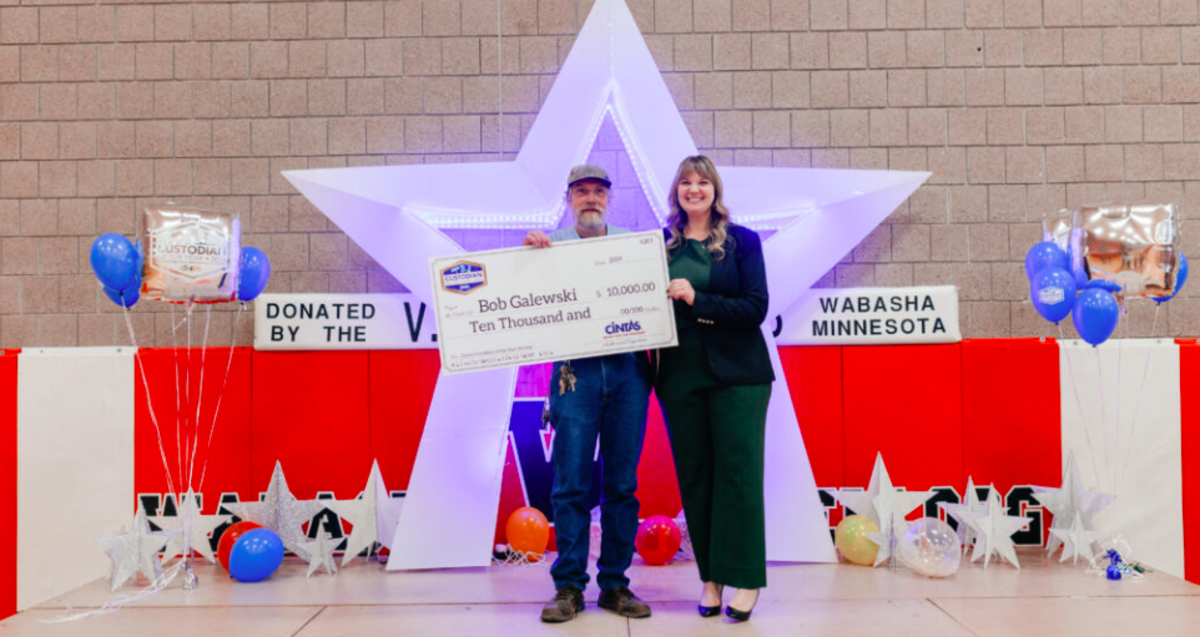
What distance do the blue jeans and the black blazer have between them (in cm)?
33

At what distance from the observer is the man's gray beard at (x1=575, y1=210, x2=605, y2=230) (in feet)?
10.5

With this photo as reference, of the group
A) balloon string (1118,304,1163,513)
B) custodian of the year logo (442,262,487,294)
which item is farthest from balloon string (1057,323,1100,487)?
custodian of the year logo (442,262,487,294)

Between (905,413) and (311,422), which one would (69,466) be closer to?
(311,422)

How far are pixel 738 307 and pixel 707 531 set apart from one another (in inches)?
32.4

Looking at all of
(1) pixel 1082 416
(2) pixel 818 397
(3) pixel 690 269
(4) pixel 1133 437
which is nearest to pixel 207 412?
(3) pixel 690 269

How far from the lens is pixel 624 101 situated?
3.86m

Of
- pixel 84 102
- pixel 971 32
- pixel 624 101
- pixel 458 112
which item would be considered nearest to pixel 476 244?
pixel 458 112

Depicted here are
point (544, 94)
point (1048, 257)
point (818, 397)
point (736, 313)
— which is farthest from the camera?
point (544, 94)

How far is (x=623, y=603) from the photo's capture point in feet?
10.1

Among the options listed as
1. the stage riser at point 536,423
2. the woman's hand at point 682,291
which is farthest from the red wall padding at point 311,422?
the woman's hand at point 682,291

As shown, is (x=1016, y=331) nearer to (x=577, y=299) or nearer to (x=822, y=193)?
(x=822, y=193)

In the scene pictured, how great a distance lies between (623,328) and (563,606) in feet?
3.32

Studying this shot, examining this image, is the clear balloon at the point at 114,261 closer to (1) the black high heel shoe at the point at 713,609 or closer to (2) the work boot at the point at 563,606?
(2) the work boot at the point at 563,606

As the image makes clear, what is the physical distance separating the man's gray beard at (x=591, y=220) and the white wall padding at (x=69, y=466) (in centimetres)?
248
